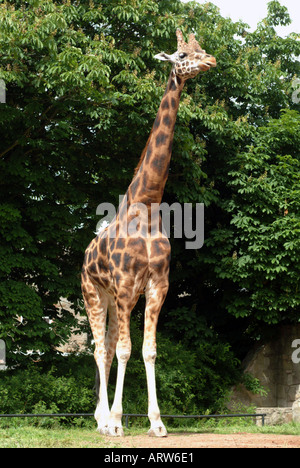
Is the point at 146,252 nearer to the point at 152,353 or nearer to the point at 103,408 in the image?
the point at 152,353

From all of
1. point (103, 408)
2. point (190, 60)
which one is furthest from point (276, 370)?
point (190, 60)

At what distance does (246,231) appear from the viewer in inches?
550

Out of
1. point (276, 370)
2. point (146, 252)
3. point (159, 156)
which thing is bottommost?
point (276, 370)

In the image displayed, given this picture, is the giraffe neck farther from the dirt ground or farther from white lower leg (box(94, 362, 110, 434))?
the dirt ground

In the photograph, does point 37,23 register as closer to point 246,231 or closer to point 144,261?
point 144,261

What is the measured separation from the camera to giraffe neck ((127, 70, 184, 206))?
777 centimetres

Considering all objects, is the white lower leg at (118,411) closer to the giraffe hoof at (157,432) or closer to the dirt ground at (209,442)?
the dirt ground at (209,442)

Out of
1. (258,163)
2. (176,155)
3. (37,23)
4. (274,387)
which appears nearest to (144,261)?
(37,23)

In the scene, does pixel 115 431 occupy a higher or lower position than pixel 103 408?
lower

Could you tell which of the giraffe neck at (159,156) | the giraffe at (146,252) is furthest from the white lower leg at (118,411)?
the giraffe neck at (159,156)

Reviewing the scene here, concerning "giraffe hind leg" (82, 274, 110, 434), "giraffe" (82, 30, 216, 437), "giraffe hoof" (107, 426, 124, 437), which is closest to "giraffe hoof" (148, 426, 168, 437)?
"giraffe" (82, 30, 216, 437)

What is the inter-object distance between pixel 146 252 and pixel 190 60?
252cm

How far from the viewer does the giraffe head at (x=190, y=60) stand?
7.58m

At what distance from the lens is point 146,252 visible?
752 centimetres
